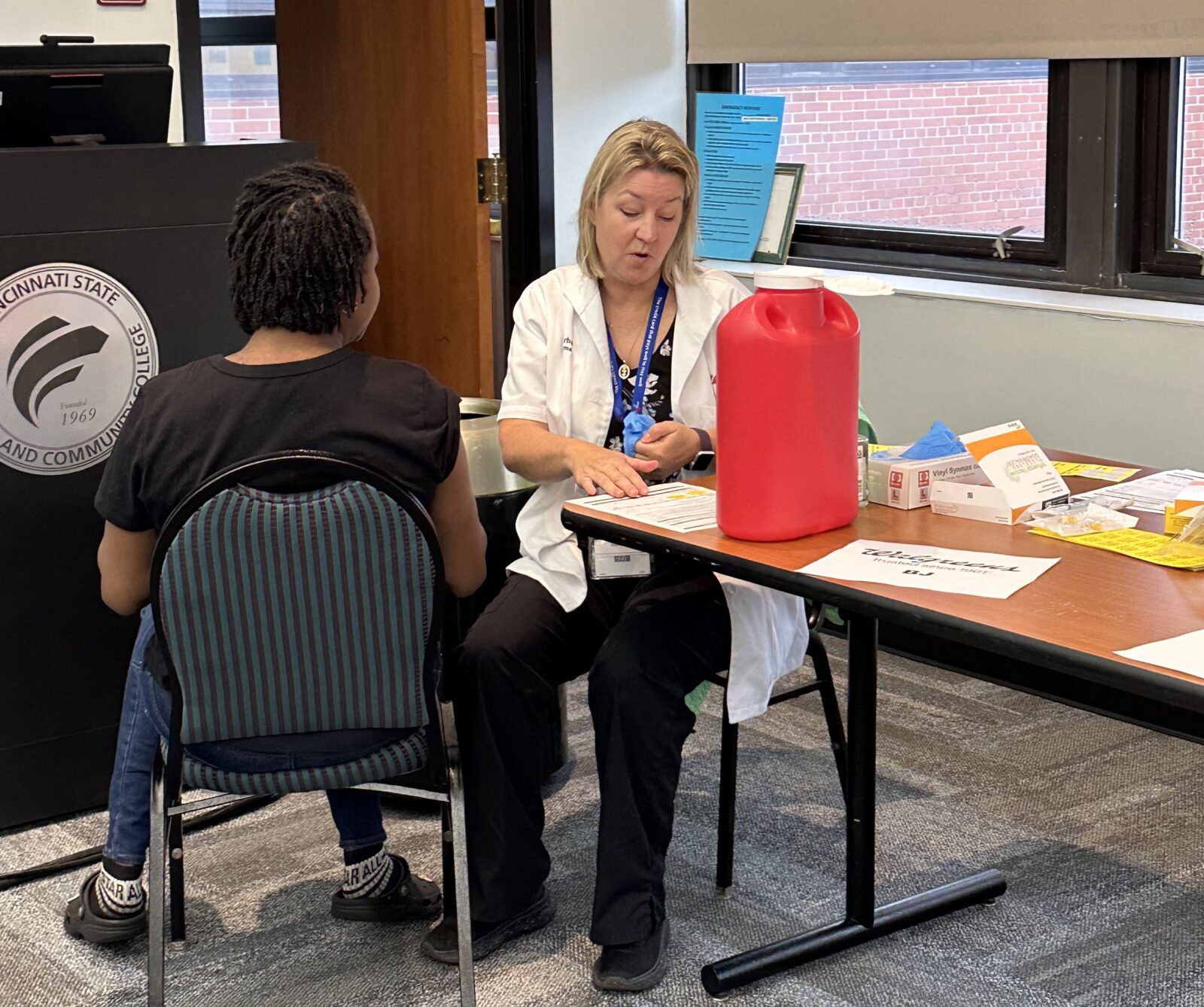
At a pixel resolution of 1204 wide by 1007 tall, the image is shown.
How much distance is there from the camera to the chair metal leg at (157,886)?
1859 millimetres

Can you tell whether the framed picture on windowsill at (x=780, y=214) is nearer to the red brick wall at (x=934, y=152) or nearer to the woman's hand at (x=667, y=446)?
the red brick wall at (x=934, y=152)

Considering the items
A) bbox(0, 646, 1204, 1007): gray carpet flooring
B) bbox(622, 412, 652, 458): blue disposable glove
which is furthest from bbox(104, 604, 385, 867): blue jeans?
bbox(622, 412, 652, 458): blue disposable glove

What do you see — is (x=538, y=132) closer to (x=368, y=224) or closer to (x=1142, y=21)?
(x=1142, y=21)

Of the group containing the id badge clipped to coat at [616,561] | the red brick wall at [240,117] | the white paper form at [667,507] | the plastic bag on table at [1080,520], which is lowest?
the id badge clipped to coat at [616,561]

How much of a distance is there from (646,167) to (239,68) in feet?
9.98

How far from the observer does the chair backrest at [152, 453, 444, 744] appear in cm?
171

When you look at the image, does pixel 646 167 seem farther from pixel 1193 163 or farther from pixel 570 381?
pixel 1193 163

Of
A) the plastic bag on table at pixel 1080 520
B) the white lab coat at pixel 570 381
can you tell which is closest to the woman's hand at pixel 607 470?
the white lab coat at pixel 570 381

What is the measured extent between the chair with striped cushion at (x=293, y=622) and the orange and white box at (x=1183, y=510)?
0.93m

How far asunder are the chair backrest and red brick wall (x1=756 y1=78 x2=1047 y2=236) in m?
2.22

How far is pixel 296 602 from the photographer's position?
1.75 m

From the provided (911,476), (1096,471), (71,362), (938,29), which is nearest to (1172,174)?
(938,29)

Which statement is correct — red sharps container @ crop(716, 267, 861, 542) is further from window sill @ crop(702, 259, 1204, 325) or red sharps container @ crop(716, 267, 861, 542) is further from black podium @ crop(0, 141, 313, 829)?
black podium @ crop(0, 141, 313, 829)

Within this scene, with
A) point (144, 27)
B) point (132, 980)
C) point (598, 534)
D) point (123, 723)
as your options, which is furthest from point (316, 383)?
point (144, 27)
